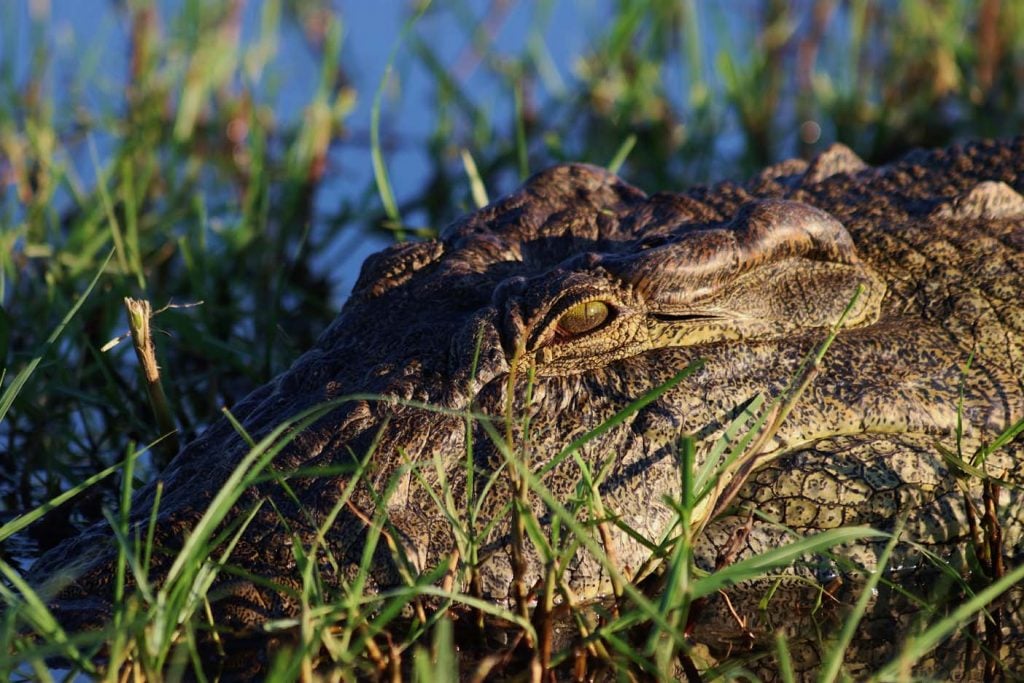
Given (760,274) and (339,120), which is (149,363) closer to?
(760,274)

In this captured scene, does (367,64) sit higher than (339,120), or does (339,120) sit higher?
(339,120)

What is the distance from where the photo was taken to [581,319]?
3.39m

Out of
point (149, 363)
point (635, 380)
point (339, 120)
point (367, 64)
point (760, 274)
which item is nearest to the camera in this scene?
point (635, 380)

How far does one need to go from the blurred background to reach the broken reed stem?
2.32 feet

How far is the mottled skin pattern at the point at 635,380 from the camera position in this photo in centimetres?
311

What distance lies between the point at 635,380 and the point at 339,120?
4.21 metres

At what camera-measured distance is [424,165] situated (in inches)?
303

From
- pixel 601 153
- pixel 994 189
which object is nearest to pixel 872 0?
pixel 601 153

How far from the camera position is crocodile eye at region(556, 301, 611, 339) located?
11.1ft

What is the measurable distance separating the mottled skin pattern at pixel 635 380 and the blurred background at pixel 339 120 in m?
1.32

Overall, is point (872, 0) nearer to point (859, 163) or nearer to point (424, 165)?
point (424, 165)

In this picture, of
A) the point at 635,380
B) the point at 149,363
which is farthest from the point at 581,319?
the point at 149,363

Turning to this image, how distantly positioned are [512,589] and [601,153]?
13.5ft

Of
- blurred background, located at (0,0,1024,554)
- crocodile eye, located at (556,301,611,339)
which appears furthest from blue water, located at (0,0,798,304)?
crocodile eye, located at (556,301,611,339)
